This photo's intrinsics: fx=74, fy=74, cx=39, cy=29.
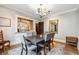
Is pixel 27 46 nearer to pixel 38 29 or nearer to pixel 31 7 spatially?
pixel 38 29

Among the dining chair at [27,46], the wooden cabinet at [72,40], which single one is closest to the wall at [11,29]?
the dining chair at [27,46]

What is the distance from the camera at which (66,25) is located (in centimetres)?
166

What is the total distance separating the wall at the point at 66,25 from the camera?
1562mm

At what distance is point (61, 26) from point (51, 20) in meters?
0.27

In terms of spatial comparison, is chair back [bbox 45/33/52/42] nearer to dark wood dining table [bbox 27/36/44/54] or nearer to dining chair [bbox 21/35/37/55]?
dark wood dining table [bbox 27/36/44/54]

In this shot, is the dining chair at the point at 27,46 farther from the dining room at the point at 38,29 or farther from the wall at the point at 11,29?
the wall at the point at 11,29

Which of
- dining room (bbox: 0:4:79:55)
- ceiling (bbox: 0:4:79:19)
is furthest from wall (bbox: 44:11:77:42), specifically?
ceiling (bbox: 0:4:79:19)

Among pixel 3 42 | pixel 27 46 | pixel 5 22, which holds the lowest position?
pixel 27 46

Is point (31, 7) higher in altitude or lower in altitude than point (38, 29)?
higher

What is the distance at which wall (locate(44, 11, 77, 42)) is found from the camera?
156 centimetres

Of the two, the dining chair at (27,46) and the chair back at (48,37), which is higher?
the chair back at (48,37)

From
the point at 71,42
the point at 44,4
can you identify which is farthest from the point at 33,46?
the point at 44,4

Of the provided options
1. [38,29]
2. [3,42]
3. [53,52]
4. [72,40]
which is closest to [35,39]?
[38,29]

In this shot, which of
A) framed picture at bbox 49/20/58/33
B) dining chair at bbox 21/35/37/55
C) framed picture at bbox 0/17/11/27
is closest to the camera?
framed picture at bbox 0/17/11/27
